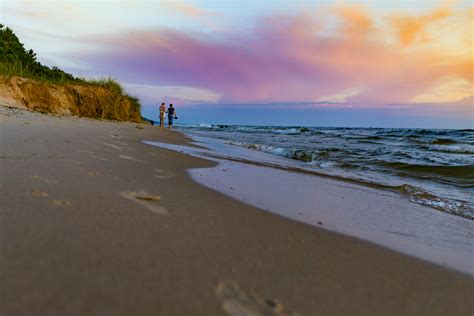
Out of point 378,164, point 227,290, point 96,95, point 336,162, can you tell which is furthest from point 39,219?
point 96,95

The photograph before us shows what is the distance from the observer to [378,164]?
8.00 m

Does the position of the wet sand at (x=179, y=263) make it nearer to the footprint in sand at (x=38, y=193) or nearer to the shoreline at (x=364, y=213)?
the footprint in sand at (x=38, y=193)

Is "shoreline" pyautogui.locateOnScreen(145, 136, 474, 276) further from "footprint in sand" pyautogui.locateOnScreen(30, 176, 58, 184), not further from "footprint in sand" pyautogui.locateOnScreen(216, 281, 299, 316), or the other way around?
"footprint in sand" pyautogui.locateOnScreen(30, 176, 58, 184)

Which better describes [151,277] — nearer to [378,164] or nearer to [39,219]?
[39,219]

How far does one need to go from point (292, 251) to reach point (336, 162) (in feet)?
21.8

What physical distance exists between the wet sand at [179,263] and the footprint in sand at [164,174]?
788 millimetres

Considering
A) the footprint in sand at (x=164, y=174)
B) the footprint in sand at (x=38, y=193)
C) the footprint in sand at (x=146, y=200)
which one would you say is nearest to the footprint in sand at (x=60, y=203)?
the footprint in sand at (x=38, y=193)

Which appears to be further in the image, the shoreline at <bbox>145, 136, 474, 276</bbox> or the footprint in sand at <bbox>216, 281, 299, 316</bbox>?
the shoreline at <bbox>145, 136, 474, 276</bbox>

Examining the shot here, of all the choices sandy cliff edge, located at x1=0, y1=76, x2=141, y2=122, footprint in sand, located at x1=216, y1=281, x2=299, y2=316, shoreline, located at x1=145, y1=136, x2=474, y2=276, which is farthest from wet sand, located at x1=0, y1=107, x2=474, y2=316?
sandy cliff edge, located at x1=0, y1=76, x2=141, y2=122

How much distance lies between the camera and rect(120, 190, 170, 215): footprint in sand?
1.99m

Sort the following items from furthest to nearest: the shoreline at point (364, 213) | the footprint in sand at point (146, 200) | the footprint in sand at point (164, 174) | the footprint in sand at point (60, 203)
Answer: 1. the footprint in sand at point (164, 174)
2. the shoreline at point (364, 213)
3. the footprint in sand at point (146, 200)
4. the footprint in sand at point (60, 203)

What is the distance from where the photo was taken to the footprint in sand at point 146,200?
6.53 ft

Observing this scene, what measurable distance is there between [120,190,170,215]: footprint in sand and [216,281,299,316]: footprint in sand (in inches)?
36.0

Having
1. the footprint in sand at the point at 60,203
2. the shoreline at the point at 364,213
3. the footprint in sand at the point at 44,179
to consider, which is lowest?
the shoreline at the point at 364,213
